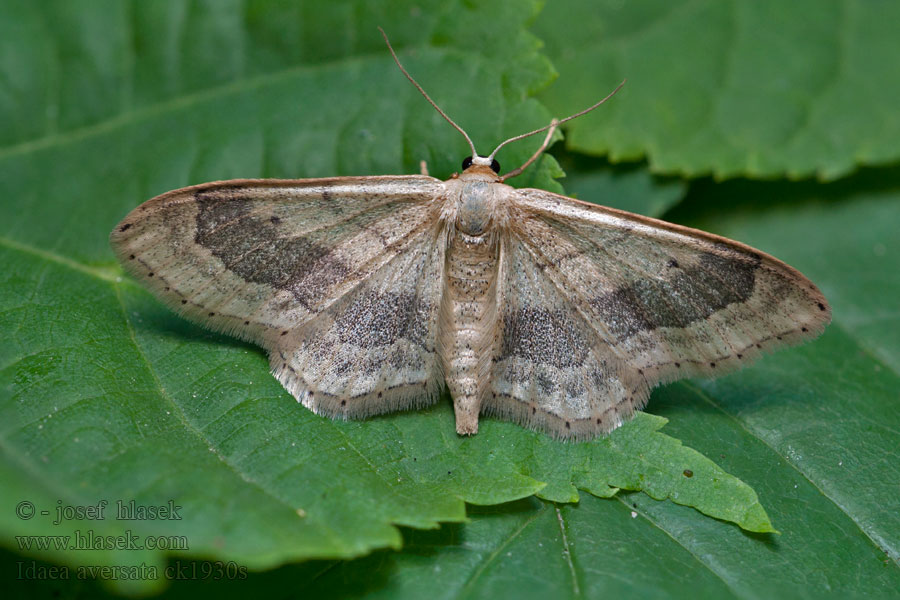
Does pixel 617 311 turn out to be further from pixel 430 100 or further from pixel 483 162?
pixel 430 100

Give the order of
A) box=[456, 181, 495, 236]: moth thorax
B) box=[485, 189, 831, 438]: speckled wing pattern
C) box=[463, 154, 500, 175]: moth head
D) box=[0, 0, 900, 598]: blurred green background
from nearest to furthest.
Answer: box=[0, 0, 900, 598]: blurred green background → box=[485, 189, 831, 438]: speckled wing pattern → box=[456, 181, 495, 236]: moth thorax → box=[463, 154, 500, 175]: moth head

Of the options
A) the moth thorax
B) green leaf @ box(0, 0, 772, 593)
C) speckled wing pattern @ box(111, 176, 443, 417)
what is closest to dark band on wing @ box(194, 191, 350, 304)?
speckled wing pattern @ box(111, 176, 443, 417)

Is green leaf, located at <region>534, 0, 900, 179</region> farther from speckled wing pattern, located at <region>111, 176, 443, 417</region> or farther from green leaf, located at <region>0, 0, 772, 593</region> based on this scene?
speckled wing pattern, located at <region>111, 176, 443, 417</region>

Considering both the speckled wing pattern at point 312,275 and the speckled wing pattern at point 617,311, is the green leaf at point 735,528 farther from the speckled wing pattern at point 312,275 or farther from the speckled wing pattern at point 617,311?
the speckled wing pattern at point 312,275

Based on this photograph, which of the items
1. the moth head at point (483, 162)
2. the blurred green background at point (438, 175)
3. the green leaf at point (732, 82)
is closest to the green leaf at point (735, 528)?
the blurred green background at point (438, 175)

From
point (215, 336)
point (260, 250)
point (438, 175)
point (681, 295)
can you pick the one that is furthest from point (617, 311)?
point (215, 336)

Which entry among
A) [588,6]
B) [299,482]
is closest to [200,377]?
[299,482]

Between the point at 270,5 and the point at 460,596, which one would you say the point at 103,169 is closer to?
the point at 270,5
